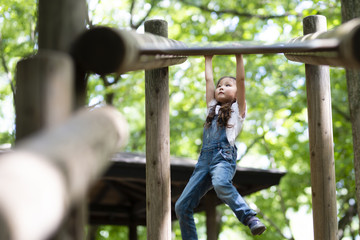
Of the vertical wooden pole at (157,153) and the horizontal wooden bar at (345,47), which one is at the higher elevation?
the horizontal wooden bar at (345,47)

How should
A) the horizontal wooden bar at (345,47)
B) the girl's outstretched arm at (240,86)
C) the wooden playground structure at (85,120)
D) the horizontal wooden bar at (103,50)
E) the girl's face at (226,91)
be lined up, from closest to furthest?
1. the wooden playground structure at (85,120)
2. the horizontal wooden bar at (103,50)
3. the horizontal wooden bar at (345,47)
4. the girl's outstretched arm at (240,86)
5. the girl's face at (226,91)

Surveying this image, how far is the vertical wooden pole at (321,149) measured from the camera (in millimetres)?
4461

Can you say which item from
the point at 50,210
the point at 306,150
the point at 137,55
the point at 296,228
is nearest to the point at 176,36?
the point at 306,150

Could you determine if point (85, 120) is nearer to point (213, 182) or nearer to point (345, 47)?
point (345, 47)

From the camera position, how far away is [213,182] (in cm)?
453

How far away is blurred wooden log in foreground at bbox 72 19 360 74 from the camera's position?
2814mm

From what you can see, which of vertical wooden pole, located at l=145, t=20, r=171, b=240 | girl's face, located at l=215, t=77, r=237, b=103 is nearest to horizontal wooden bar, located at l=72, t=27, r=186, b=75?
vertical wooden pole, located at l=145, t=20, r=171, b=240

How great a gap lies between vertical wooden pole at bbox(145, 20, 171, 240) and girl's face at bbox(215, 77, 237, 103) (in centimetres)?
53

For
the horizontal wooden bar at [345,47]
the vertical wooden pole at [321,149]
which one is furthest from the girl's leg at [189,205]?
the horizontal wooden bar at [345,47]

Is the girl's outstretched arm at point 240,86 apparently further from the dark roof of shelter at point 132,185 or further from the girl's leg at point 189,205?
the dark roof of shelter at point 132,185

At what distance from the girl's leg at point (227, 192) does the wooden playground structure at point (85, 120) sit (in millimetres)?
437

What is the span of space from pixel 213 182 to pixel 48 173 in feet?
9.53

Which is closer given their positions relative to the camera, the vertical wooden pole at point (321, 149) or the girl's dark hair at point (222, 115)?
the vertical wooden pole at point (321, 149)

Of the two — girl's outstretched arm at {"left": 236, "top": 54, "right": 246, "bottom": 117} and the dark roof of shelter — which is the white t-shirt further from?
the dark roof of shelter
